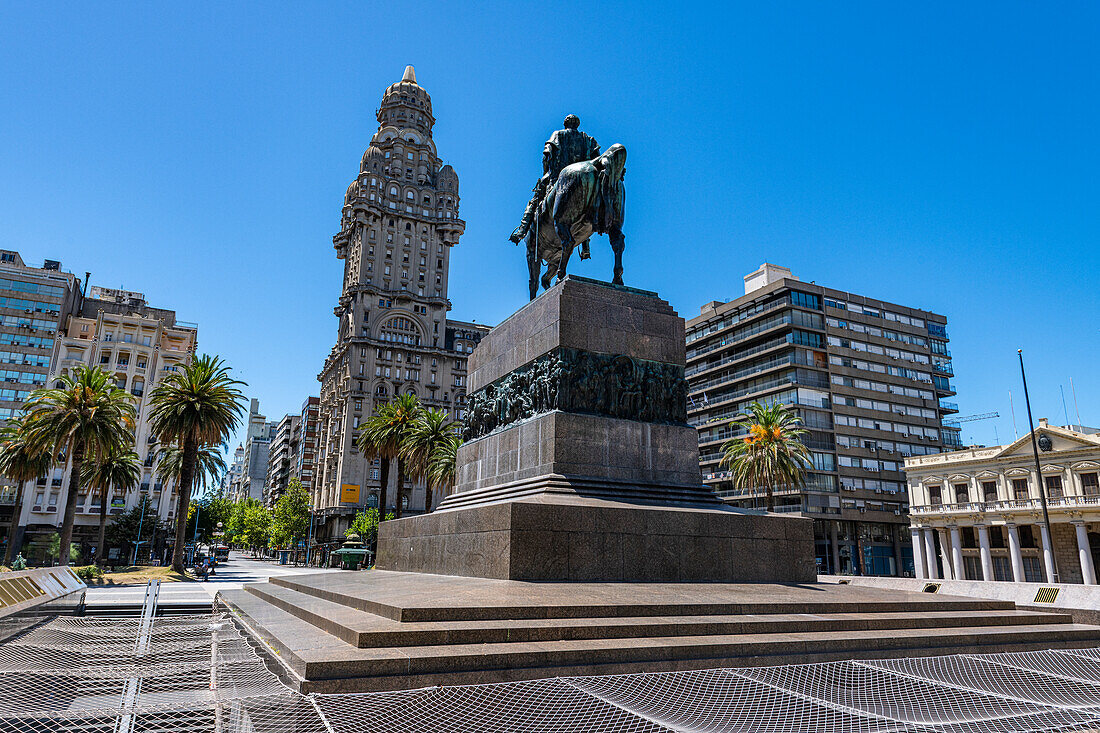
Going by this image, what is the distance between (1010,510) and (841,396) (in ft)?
62.0

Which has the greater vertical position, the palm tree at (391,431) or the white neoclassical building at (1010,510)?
the palm tree at (391,431)

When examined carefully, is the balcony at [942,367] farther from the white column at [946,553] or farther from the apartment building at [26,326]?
the apartment building at [26,326]

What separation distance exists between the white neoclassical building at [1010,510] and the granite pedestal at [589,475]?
4047 centimetres

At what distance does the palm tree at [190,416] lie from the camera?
1547 inches

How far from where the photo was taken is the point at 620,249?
672 inches

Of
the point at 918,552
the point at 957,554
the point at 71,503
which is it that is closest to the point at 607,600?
the point at 71,503

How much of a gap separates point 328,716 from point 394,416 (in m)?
47.6

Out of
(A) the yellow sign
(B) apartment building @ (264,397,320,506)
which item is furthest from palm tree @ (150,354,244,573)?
(B) apartment building @ (264,397,320,506)

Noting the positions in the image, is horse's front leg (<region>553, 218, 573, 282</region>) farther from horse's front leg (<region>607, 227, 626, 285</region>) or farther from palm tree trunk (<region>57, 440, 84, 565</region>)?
palm tree trunk (<region>57, 440, 84, 565</region>)

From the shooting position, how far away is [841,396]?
6825 cm

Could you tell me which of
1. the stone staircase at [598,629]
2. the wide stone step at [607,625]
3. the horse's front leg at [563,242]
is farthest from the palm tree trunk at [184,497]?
the wide stone step at [607,625]

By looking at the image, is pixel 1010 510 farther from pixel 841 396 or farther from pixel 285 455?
pixel 285 455

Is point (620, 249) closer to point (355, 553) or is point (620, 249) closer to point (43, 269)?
point (355, 553)

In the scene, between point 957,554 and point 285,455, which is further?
point 285,455
